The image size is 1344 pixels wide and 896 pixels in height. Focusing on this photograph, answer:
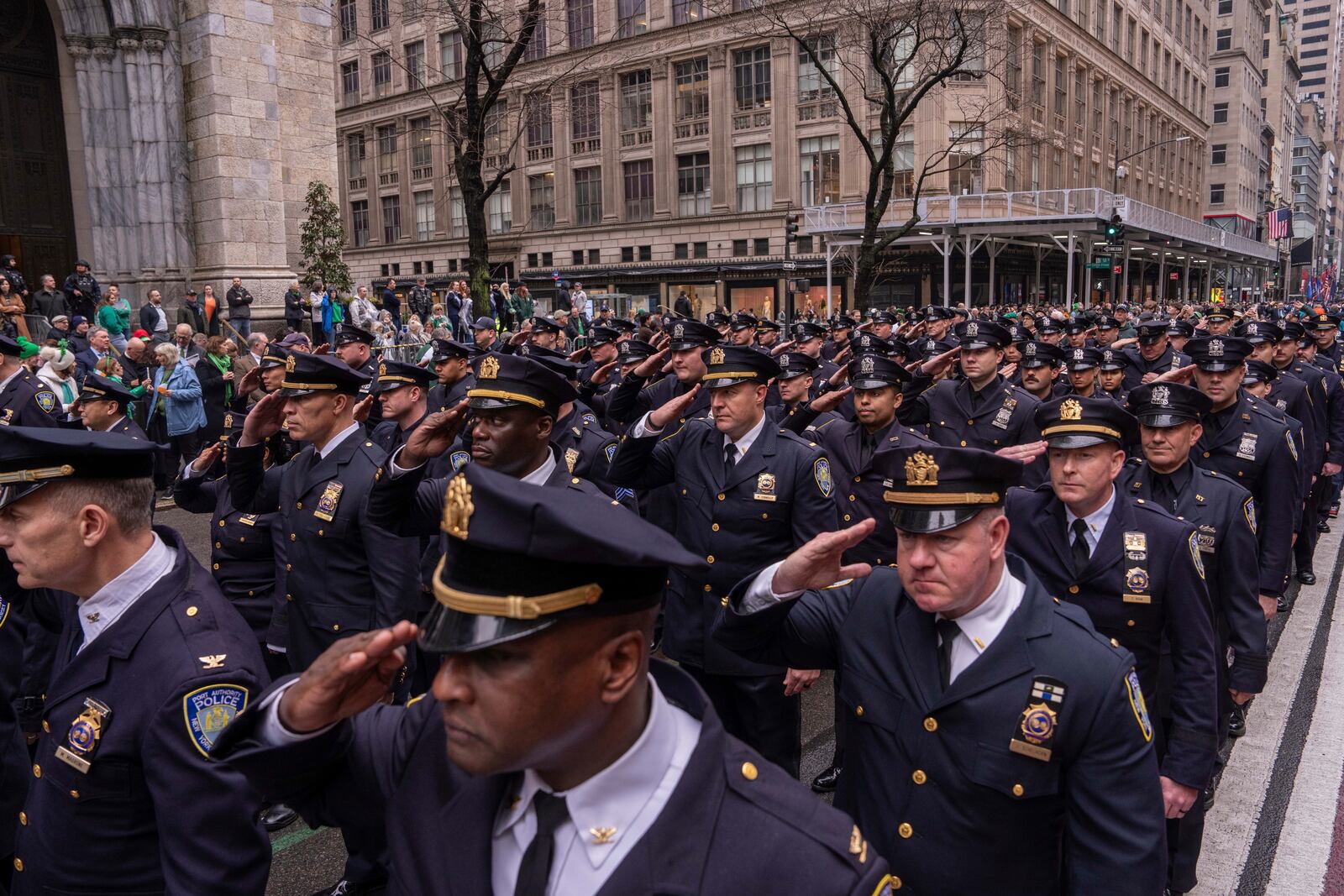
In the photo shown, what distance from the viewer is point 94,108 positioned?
20.1 meters

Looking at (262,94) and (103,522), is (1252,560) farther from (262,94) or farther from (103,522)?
(262,94)

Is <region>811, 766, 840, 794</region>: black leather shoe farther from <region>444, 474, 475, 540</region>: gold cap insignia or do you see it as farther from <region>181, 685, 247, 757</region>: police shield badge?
<region>444, 474, 475, 540</region>: gold cap insignia

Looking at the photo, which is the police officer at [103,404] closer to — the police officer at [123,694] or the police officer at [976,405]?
the police officer at [123,694]

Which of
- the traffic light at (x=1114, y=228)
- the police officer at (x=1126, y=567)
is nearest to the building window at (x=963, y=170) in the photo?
the traffic light at (x=1114, y=228)

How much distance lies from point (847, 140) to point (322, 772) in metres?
45.8

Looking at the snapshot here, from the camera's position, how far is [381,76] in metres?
60.5

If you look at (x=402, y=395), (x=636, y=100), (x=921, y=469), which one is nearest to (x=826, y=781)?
(x=921, y=469)

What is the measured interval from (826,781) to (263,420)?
12.6 ft

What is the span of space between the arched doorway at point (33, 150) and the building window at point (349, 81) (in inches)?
1750

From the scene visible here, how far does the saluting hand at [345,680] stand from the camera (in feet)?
6.28

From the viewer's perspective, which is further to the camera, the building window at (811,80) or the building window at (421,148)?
the building window at (421,148)

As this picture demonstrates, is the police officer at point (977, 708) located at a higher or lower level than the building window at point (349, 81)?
lower

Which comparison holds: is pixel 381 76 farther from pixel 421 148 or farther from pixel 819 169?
pixel 819 169

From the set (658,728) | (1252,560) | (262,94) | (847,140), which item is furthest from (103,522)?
(847,140)
